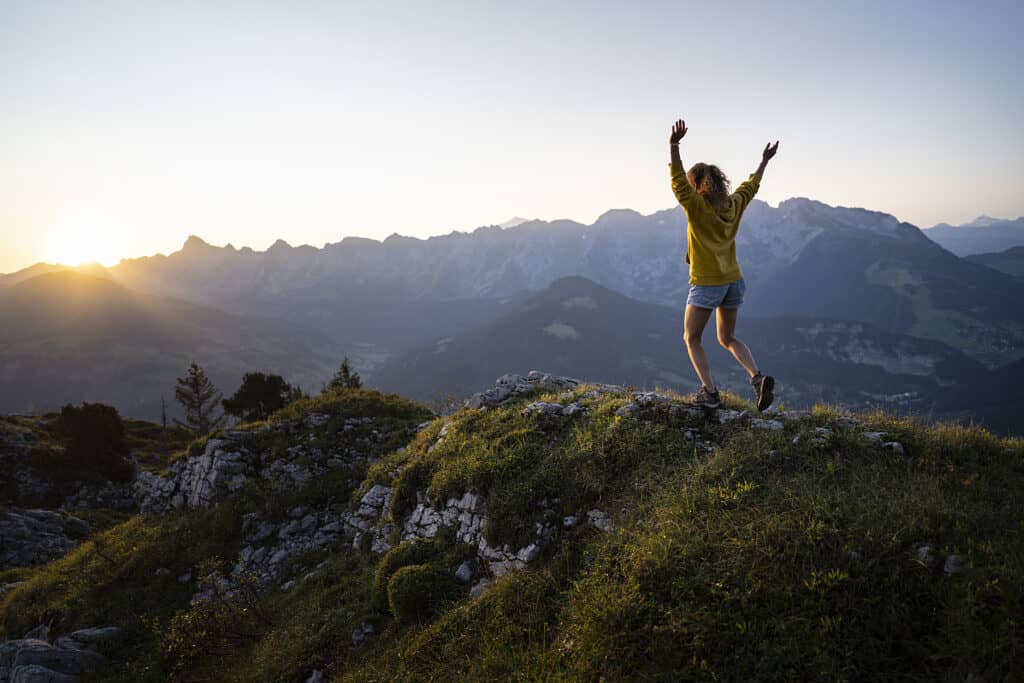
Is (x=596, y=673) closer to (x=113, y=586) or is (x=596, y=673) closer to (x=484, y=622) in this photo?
(x=484, y=622)

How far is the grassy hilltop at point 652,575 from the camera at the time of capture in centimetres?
458

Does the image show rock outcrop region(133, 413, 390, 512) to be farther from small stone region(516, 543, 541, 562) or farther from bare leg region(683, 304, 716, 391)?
bare leg region(683, 304, 716, 391)

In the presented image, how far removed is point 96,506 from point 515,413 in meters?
Result: 25.3

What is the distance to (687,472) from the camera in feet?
24.4

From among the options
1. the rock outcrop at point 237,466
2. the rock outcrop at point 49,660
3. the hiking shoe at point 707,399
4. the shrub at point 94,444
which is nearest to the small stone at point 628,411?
the hiking shoe at point 707,399

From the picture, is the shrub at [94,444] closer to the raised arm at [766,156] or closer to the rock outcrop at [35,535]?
the rock outcrop at [35,535]

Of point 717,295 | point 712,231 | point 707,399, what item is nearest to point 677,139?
point 712,231

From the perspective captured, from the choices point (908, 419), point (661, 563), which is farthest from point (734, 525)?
point (908, 419)

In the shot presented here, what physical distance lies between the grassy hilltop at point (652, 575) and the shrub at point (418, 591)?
3cm

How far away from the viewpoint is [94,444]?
1078 inches

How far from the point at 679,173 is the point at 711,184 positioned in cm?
85

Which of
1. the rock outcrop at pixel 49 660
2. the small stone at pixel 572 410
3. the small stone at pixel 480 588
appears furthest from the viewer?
the small stone at pixel 572 410

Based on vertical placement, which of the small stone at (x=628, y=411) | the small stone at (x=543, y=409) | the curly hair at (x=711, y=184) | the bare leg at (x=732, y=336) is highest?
the curly hair at (x=711, y=184)

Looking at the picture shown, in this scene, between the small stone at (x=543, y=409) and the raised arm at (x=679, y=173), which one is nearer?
the raised arm at (x=679, y=173)
